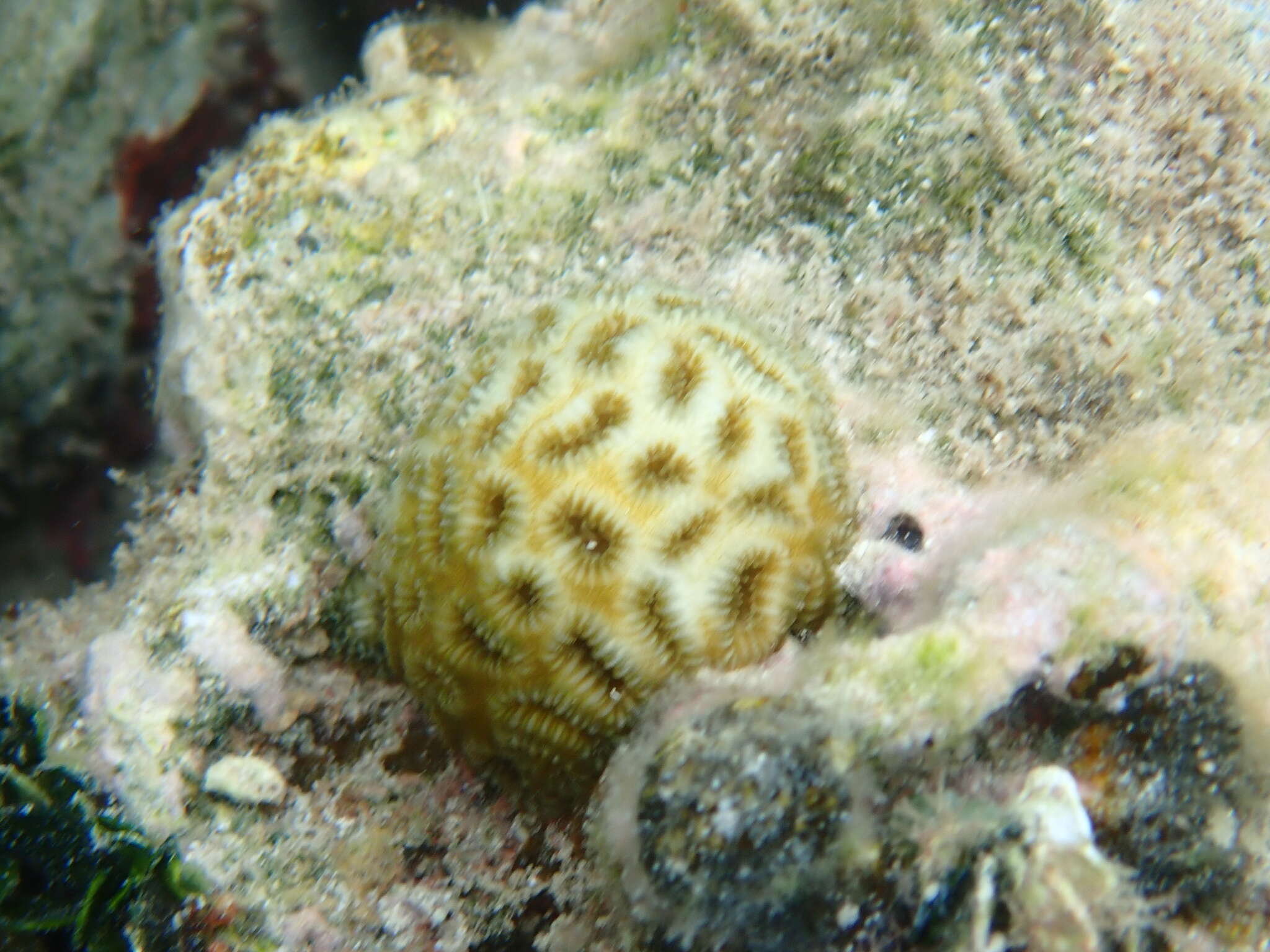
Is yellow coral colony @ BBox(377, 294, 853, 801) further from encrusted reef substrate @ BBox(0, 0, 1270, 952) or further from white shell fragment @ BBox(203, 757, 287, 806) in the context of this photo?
white shell fragment @ BBox(203, 757, 287, 806)

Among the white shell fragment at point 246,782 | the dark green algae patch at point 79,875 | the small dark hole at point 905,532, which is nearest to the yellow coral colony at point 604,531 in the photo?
the small dark hole at point 905,532

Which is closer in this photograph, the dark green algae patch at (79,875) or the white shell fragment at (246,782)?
the dark green algae patch at (79,875)

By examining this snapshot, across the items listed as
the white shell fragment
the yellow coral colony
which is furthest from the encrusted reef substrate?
the yellow coral colony

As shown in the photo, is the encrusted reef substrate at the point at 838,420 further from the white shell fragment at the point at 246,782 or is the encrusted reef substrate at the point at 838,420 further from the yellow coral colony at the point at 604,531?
the yellow coral colony at the point at 604,531

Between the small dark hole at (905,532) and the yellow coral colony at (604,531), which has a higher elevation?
the yellow coral colony at (604,531)

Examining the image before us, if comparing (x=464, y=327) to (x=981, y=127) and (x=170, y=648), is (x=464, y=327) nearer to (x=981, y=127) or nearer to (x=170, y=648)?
(x=170, y=648)

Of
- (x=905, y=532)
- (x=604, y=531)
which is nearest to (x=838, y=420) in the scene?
(x=905, y=532)

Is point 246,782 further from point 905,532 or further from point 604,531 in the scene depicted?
point 905,532
